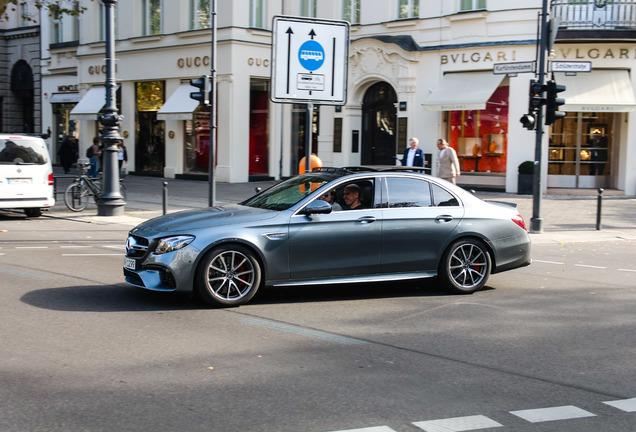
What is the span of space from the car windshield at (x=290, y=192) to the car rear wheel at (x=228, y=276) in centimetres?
79

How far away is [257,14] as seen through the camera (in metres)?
29.6

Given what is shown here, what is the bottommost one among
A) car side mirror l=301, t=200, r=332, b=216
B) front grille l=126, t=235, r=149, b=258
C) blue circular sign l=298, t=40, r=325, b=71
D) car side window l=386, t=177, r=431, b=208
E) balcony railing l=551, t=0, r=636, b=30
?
front grille l=126, t=235, r=149, b=258

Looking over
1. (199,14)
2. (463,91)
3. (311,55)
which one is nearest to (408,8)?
(463,91)

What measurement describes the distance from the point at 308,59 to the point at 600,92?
1397 cm

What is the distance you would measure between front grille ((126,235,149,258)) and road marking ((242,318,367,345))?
1325mm

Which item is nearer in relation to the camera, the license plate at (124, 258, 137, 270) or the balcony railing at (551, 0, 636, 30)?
the license plate at (124, 258, 137, 270)

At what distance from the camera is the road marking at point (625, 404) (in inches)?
200

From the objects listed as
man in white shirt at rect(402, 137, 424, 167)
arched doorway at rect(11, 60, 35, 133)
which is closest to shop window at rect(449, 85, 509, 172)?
man in white shirt at rect(402, 137, 424, 167)

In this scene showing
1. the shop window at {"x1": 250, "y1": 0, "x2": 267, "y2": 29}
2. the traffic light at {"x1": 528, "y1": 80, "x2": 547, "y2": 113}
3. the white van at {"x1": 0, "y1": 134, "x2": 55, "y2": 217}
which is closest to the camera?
the traffic light at {"x1": 528, "y1": 80, "x2": 547, "y2": 113}

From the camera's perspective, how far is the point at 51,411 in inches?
186

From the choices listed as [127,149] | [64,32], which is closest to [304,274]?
[127,149]

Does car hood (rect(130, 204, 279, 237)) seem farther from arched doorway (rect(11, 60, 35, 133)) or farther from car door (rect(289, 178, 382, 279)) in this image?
arched doorway (rect(11, 60, 35, 133))

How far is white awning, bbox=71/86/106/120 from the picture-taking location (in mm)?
34375

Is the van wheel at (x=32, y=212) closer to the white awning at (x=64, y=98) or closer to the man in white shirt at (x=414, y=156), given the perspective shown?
the man in white shirt at (x=414, y=156)
